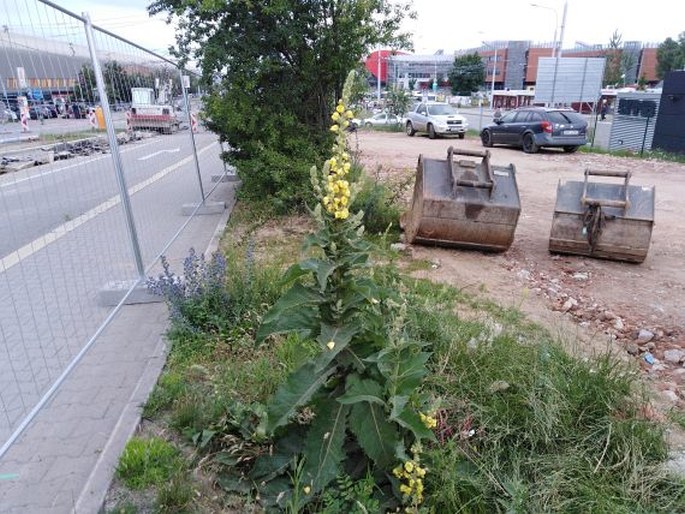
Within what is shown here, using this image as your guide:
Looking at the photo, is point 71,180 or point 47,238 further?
point 47,238

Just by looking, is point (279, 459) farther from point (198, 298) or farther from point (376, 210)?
point (376, 210)

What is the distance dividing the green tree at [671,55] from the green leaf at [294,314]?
221 ft

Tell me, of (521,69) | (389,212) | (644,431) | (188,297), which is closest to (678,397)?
(644,431)

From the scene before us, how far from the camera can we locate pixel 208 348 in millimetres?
3861

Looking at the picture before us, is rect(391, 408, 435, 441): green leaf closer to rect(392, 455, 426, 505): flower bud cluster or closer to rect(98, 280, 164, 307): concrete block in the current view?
rect(392, 455, 426, 505): flower bud cluster

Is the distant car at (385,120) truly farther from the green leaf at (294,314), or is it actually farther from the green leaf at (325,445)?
the green leaf at (325,445)

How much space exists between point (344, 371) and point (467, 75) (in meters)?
69.6

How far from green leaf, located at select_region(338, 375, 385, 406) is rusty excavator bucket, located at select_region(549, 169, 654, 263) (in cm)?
512

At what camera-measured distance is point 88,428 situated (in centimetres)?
324

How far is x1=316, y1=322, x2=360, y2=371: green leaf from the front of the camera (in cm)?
227

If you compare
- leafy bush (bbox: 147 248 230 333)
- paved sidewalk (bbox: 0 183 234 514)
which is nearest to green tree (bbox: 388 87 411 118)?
paved sidewalk (bbox: 0 183 234 514)

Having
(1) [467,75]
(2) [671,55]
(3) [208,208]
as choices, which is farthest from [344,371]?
(2) [671,55]

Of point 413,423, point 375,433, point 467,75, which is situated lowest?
point 467,75

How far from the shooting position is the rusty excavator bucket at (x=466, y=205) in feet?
20.8
